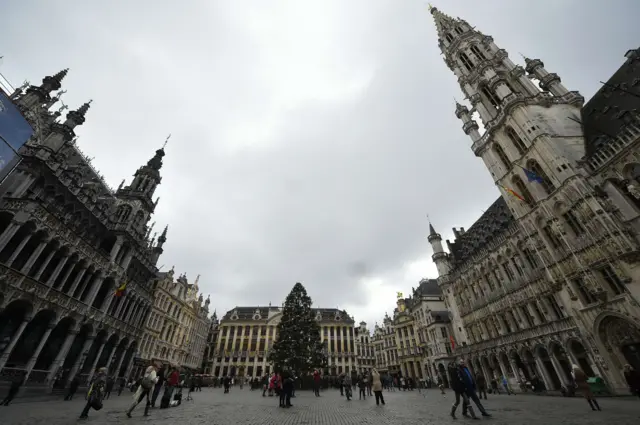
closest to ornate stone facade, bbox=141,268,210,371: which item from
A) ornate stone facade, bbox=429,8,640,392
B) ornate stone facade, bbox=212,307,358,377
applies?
ornate stone facade, bbox=212,307,358,377

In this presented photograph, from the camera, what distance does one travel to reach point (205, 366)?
247 ft

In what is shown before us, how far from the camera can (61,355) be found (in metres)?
24.4

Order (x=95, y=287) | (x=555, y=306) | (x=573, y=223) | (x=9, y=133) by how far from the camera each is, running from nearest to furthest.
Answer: (x=9, y=133) → (x=573, y=223) → (x=555, y=306) → (x=95, y=287)

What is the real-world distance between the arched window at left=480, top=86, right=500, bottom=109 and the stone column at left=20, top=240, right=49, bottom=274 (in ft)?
164

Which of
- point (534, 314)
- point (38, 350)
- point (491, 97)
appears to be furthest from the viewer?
point (491, 97)

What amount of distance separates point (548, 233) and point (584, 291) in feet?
18.6

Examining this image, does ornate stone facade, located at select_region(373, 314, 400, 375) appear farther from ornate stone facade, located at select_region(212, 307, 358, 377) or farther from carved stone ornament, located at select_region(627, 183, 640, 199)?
carved stone ornament, located at select_region(627, 183, 640, 199)

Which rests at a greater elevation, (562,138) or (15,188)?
(562,138)

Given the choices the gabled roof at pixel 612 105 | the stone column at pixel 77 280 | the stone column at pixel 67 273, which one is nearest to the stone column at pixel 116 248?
the stone column at pixel 77 280

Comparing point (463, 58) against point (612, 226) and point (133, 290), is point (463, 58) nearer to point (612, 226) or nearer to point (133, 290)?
point (612, 226)

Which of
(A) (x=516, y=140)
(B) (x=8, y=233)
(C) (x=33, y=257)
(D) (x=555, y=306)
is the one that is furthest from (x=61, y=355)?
(A) (x=516, y=140)

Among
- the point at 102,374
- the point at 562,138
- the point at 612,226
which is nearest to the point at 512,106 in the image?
the point at 562,138

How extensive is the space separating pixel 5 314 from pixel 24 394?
20.8 feet

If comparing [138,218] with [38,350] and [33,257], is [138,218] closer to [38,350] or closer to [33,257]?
[33,257]
